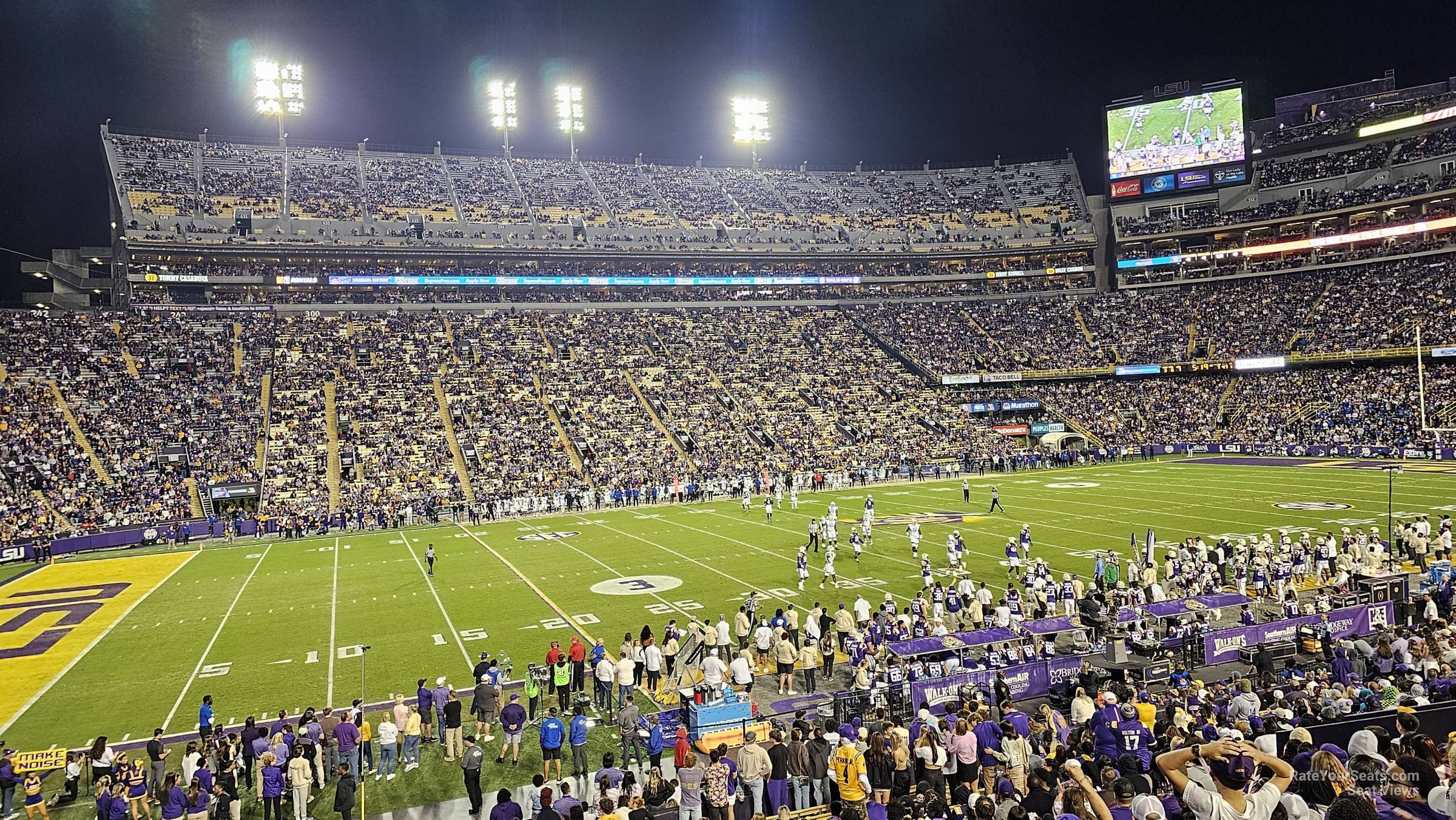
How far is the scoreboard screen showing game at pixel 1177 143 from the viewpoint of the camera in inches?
2415

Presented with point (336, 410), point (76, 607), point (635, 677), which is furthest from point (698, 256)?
point (635, 677)

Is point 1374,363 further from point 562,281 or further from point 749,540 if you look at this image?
point 562,281

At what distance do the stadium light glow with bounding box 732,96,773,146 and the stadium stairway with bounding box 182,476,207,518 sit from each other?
51850mm

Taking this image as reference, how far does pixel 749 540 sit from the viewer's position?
29312 mm

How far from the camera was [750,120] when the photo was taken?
76.6 meters

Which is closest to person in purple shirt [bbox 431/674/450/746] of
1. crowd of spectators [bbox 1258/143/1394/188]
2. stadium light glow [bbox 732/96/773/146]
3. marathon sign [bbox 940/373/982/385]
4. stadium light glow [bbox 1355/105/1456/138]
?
marathon sign [bbox 940/373/982/385]

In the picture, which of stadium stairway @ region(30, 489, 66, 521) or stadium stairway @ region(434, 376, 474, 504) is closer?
stadium stairway @ region(30, 489, 66, 521)

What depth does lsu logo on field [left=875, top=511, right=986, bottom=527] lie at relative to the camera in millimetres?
31484

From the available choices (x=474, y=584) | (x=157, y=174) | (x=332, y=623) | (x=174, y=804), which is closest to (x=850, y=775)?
(x=174, y=804)

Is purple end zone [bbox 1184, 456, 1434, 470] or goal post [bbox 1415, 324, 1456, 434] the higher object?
goal post [bbox 1415, 324, 1456, 434]

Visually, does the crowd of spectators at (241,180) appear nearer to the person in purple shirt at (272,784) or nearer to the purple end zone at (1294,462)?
the person in purple shirt at (272,784)

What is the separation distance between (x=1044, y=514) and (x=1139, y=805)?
27190 mm

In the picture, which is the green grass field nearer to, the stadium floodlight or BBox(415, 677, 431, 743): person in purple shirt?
BBox(415, 677, 431, 743): person in purple shirt

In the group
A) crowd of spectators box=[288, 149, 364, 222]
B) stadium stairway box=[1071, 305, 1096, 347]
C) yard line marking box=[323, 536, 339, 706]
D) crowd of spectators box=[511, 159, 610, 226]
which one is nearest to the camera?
yard line marking box=[323, 536, 339, 706]
